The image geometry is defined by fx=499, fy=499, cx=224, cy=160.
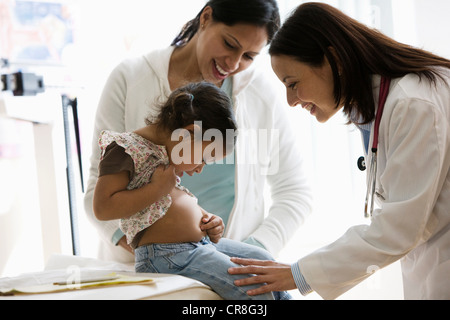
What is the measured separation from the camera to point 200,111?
3.46 ft

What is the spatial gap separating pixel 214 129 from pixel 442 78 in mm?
456

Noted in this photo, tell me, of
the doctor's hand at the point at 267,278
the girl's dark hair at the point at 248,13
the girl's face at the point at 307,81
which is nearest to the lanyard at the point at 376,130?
the girl's face at the point at 307,81

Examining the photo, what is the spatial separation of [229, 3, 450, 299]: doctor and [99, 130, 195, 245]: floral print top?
20 centimetres

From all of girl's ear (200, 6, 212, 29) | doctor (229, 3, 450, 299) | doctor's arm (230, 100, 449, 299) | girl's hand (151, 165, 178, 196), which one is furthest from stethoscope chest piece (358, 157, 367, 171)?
girl's ear (200, 6, 212, 29)

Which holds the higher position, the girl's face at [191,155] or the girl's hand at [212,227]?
the girl's face at [191,155]

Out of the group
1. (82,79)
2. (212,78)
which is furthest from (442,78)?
(82,79)

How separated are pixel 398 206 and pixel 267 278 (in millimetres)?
269

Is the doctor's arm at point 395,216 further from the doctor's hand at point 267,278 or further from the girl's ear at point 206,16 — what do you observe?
the girl's ear at point 206,16

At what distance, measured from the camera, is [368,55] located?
98 cm

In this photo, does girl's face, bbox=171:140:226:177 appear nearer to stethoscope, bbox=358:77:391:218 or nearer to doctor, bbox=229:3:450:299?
doctor, bbox=229:3:450:299

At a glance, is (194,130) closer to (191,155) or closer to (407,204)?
(191,155)

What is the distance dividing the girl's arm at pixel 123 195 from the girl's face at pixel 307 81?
0.33 m

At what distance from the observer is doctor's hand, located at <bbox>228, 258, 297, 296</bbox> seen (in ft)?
3.02

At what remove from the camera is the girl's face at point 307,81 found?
1026 millimetres
